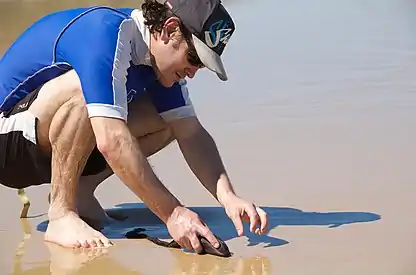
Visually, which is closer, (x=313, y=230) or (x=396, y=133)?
(x=313, y=230)

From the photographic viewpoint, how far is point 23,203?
3295 millimetres

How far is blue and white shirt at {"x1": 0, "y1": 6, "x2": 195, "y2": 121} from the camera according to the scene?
277cm

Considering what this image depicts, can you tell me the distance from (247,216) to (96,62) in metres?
0.65

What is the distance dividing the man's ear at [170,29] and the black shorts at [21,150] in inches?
18.5

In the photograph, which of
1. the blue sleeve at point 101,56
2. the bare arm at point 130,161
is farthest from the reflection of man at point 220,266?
the blue sleeve at point 101,56

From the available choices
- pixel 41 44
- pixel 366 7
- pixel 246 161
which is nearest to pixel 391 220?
pixel 246 161

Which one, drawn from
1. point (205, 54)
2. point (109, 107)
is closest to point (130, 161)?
point (109, 107)

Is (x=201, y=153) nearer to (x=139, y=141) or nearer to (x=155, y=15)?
(x=139, y=141)

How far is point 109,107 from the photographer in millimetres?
2756

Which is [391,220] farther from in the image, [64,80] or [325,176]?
[64,80]

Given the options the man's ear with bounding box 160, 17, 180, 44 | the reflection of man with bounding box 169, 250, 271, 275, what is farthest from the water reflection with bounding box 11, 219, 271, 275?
the man's ear with bounding box 160, 17, 180, 44

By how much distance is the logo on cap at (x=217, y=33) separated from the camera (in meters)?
2.82

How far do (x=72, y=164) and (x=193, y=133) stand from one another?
0.43 meters

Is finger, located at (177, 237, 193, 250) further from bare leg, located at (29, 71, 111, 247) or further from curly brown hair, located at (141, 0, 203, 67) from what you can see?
curly brown hair, located at (141, 0, 203, 67)
